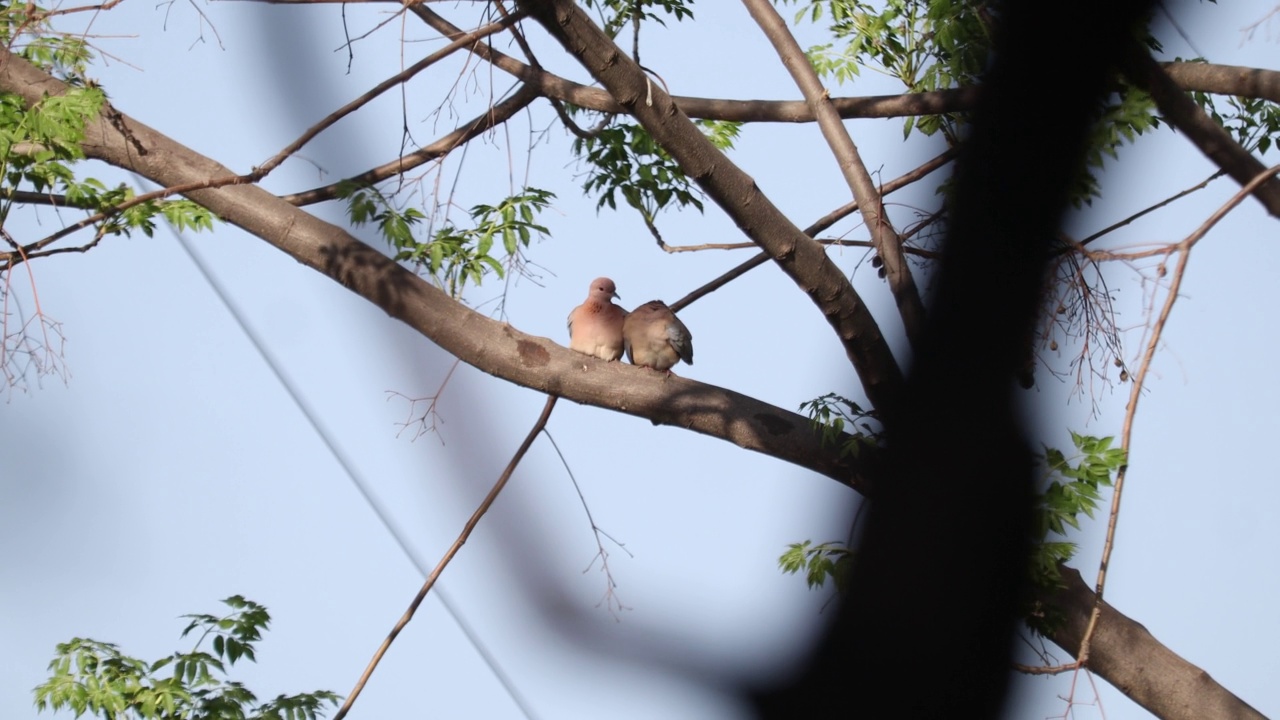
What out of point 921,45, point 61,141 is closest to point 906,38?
point 921,45

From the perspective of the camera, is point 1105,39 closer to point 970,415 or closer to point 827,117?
point 970,415

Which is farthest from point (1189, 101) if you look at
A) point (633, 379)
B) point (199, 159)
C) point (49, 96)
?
point (49, 96)

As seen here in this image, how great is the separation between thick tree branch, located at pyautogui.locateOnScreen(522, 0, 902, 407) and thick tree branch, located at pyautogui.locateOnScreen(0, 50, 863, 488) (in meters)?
0.39

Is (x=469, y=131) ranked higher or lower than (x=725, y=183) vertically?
higher

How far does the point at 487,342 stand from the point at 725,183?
2.99ft

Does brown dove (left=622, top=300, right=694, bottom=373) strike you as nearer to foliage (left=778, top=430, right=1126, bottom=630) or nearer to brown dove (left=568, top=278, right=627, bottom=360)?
brown dove (left=568, top=278, right=627, bottom=360)

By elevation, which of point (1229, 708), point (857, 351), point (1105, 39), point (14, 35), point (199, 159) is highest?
point (14, 35)

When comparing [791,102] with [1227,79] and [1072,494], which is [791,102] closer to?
[1227,79]

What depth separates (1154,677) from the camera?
3.77 meters

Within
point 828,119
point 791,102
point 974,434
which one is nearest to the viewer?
point 974,434

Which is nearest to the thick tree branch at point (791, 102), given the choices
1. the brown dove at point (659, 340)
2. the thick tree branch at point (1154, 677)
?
the brown dove at point (659, 340)

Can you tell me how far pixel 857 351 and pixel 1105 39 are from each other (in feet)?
7.74

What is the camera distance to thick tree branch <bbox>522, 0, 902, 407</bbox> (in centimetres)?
283

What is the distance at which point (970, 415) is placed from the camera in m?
1.09
